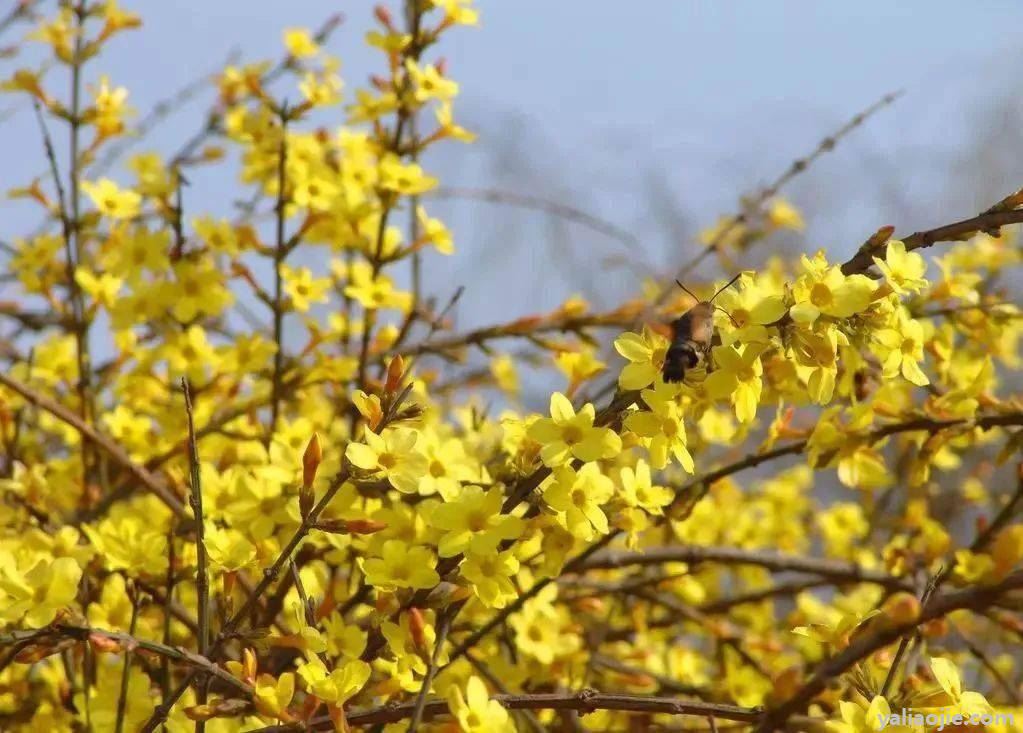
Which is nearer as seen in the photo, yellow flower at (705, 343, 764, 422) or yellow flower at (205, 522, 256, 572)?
yellow flower at (705, 343, 764, 422)

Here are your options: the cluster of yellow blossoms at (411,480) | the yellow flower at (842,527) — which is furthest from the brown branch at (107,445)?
the yellow flower at (842,527)

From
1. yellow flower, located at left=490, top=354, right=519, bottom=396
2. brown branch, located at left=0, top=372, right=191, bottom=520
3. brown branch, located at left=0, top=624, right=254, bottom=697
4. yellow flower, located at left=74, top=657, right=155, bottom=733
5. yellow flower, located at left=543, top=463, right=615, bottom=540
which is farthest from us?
yellow flower, located at left=490, top=354, right=519, bottom=396

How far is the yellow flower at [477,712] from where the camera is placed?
697mm

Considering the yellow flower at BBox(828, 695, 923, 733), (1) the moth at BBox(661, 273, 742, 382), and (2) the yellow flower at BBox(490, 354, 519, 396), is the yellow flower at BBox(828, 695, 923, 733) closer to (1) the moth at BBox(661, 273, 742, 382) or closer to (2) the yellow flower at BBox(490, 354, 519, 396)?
(1) the moth at BBox(661, 273, 742, 382)

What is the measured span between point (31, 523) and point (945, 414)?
3.20 feet

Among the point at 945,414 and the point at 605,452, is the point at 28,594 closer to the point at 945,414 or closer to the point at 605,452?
the point at 605,452

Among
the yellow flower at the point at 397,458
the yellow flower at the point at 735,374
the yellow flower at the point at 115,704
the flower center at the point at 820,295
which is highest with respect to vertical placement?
the flower center at the point at 820,295

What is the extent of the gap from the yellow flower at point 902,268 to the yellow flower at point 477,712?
0.43 m

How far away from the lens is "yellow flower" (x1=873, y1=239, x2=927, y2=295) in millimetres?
782

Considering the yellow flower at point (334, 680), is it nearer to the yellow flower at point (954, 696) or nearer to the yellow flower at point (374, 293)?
the yellow flower at point (954, 696)

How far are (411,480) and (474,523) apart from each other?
60 mm

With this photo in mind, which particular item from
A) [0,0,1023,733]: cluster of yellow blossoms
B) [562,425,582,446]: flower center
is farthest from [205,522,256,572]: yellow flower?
[562,425,582,446]: flower center

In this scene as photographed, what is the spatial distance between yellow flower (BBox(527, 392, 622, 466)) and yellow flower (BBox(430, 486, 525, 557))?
6 centimetres

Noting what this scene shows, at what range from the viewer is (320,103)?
4.79 ft
